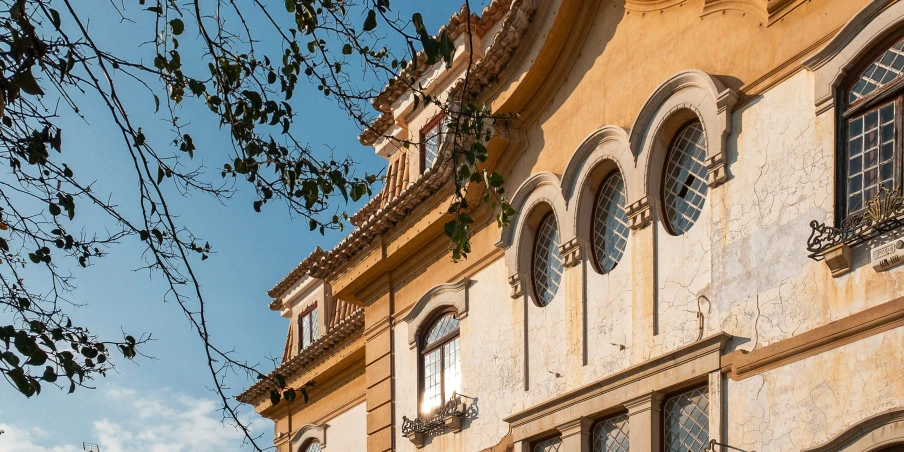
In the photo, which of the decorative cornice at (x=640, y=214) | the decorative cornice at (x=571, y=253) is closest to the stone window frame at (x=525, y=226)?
the decorative cornice at (x=571, y=253)

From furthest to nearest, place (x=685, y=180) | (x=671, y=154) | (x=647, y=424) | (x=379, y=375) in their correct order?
(x=379, y=375), (x=671, y=154), (x=685, y=180), (x=647, y=424)

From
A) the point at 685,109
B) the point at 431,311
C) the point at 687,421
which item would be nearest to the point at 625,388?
the point at 687,421

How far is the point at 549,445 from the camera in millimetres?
15859

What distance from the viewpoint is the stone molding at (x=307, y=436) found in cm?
2486

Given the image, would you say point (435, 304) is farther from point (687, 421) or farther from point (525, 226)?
point (687, 421)

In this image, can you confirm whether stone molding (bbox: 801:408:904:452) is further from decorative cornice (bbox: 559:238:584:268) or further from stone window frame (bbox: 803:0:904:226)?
decorative cornice (bbox: 559:238:584:268)

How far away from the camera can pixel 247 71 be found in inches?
359

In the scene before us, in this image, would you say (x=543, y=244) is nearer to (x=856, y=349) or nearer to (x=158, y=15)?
(x=856, y=349)

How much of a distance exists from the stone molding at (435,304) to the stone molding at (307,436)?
598 centimetres

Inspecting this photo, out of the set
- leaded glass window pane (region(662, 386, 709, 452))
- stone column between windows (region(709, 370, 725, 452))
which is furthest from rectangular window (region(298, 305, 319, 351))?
stone column between windows (region(709, 370, 725, 452))

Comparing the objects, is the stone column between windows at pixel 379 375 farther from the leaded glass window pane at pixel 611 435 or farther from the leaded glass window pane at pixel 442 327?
the leaded glass window pane at pixel 611 435

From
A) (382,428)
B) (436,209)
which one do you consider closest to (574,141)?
(436,209)

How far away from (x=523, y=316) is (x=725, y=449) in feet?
14.9

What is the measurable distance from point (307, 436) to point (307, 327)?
3600 millimetres
